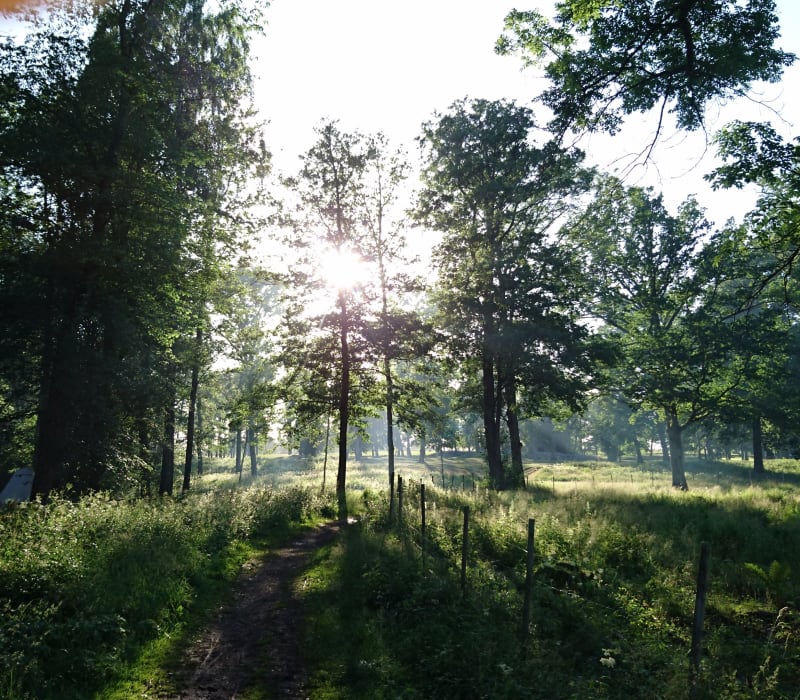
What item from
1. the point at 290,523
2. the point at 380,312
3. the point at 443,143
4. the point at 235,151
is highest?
the point at 443,143

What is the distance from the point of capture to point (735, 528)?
12078mm

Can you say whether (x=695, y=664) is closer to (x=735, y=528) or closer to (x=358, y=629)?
(x=358, y=629)

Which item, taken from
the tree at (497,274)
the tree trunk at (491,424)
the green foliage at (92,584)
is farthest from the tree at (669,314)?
the green foliage at (92,584)

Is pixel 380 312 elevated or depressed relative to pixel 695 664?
elevated

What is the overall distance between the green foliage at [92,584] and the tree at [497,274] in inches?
597

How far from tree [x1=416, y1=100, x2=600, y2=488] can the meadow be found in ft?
32.9

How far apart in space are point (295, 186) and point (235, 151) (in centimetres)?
500

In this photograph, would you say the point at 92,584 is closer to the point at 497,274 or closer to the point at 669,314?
the point at 497,274

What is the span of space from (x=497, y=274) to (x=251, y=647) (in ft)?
63.4

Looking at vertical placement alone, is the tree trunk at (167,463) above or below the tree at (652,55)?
below

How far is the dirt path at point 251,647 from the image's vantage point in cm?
591

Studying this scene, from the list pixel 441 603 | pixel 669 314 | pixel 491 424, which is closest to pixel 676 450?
pixel 669 314

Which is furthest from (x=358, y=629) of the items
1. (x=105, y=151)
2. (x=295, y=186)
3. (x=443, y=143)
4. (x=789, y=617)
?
(x=443, y=143)

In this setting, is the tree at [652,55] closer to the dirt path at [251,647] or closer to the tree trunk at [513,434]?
the dirt path at [251,647]
